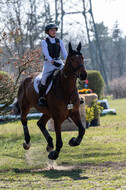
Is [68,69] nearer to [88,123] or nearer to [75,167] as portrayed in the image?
[75,167]

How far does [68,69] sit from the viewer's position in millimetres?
7219

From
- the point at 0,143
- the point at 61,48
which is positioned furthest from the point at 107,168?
the point at 0,143

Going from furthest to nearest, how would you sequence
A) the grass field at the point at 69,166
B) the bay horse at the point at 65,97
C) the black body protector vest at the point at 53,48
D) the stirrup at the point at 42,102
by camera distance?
the black body protector vest at the point at 53,48 < the stirrup at the point at 42,102 < the bay horse at the point at 65,97 < the grass field at the point at 69,166

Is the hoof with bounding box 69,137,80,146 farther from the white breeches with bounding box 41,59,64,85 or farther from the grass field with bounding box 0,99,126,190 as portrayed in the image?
the white breeches with bounding box 41,59,64,85

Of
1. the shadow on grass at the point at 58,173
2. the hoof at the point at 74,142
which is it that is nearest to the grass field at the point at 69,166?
the shadow on grass at the point at 58,173

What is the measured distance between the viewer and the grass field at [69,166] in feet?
20.2

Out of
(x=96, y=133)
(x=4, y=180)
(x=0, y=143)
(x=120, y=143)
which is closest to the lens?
(x=4, y=180)

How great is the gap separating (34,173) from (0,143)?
5155 millimetres

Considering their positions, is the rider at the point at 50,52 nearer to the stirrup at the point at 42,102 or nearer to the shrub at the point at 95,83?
the stirrup at the point at 42,102

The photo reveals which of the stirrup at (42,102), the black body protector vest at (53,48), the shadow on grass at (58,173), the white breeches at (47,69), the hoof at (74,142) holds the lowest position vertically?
the shadow on grass at (58,173)

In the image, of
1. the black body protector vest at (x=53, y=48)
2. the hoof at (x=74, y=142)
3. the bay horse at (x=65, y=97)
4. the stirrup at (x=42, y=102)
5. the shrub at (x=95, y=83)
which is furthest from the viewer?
the shrub at (x=95, y=83)

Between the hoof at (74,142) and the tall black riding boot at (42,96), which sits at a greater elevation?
the tall black riding boot at (42,96)

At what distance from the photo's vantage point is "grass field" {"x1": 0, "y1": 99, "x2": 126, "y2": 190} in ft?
20.2

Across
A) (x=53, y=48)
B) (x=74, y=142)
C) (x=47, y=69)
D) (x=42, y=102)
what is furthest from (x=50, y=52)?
(x=74, y=142)
